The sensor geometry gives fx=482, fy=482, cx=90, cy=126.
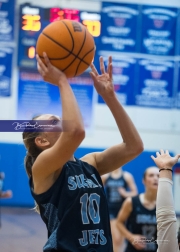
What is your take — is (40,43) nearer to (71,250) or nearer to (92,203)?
(92,203)

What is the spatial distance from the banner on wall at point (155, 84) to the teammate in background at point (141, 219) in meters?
4.66

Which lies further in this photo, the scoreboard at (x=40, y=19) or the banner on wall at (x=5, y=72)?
the banner on wall at (x=5, y=72)

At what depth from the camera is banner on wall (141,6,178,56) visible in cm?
945

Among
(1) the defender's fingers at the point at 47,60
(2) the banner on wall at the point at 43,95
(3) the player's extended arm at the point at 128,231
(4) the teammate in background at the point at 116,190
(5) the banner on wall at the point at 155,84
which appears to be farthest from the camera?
(5) the banner on wall at the point at 155,84

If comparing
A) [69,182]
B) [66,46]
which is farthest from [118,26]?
[69,182]

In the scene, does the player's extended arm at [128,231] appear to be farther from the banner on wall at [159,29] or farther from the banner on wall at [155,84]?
the banner on wall at [159,29]

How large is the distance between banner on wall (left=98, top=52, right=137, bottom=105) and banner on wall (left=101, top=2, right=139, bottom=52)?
236mm

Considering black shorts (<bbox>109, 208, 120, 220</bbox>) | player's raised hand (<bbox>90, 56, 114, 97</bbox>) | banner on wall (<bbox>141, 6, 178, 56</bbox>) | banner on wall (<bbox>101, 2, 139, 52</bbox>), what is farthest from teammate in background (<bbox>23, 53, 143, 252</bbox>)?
banner on wall (<bbox>141, 6, 178, 56</bbox>)

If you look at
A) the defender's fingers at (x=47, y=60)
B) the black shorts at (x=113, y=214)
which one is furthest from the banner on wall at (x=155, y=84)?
the defender's fingers at (x=47, y=60)

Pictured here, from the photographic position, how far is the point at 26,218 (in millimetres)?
9344

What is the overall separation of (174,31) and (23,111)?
3326mm

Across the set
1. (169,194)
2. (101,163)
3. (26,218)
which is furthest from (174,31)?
(169,194)

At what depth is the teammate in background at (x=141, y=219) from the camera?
4.45 m

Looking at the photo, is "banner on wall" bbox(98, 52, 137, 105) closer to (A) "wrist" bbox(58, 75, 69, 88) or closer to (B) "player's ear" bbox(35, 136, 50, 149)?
(B) "player's ear" bbox(35, 136, 50, 149)
